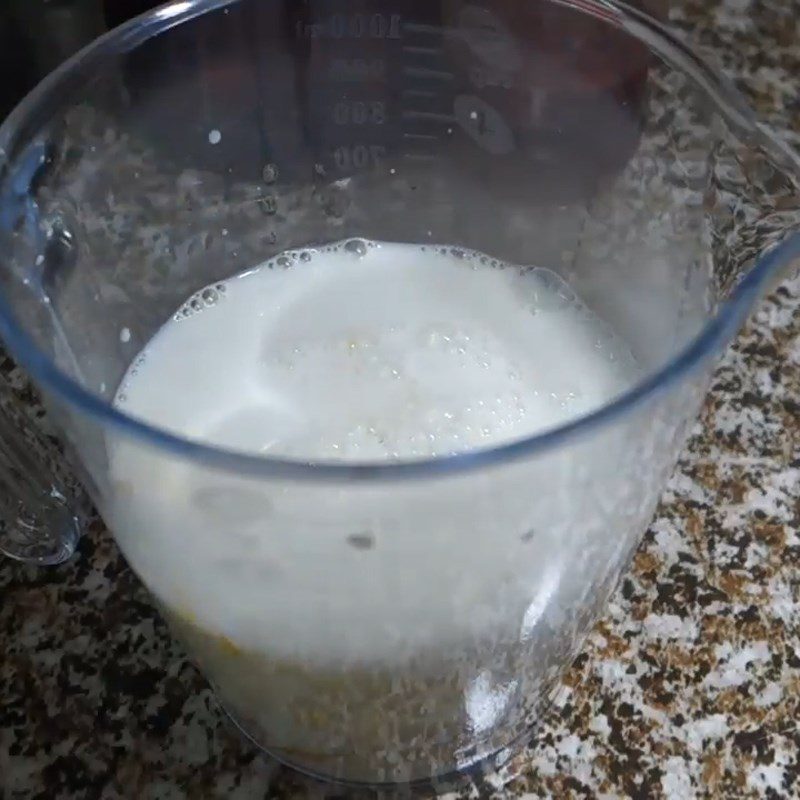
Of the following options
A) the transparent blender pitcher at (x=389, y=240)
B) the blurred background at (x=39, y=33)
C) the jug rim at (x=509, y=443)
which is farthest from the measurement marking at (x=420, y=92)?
the blurred background at (x=39, y=33)

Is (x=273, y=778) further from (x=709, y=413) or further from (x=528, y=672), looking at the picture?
(x=709, y=413)

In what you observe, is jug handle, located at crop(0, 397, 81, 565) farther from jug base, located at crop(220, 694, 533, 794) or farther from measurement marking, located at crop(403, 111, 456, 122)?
measurement marking, located at crop(403, 111, 456, 122)

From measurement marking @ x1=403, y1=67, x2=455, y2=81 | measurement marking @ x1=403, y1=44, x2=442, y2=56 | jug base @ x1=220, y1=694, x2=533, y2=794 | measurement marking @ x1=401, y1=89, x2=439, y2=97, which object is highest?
measurement marking @ x1=403, y1=44, x2=442, y2=56

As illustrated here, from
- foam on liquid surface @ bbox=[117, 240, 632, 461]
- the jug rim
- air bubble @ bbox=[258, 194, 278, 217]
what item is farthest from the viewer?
air bubble @ bbox=[258, 194, 278, 217]

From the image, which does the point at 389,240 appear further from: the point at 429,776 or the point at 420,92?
the point at 429,776

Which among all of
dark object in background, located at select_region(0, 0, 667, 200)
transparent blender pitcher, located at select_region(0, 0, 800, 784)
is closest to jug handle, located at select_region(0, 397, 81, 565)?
transparent blender pitcher, located at select_region(0, 0, 800, 784)

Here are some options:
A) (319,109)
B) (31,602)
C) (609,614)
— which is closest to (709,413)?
(609,614)

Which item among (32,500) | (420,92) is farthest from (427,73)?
(32,500)

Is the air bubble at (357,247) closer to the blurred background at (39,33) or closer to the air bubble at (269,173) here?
the air bubble at (269,173)
